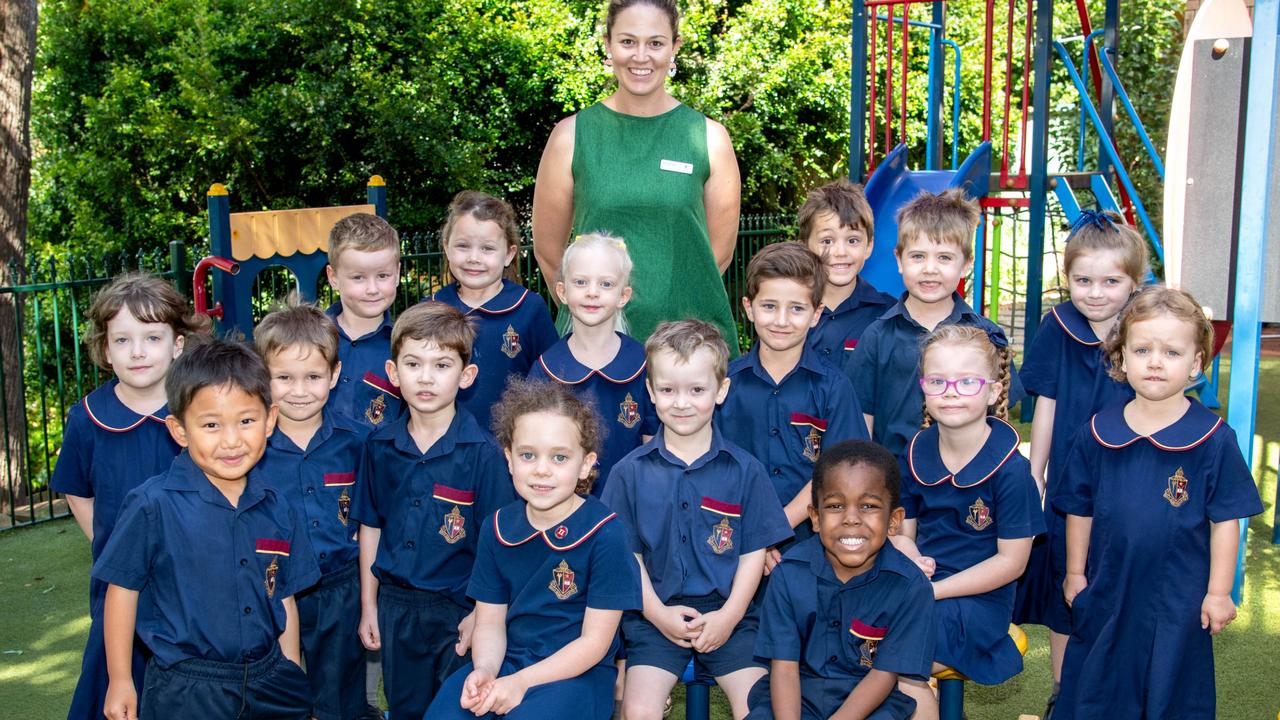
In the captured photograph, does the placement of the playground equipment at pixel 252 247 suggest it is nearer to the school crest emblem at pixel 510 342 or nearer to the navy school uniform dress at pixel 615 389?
the school crest emblem at pixel 510 342

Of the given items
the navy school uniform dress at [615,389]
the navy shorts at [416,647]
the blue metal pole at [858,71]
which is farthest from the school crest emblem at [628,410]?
the blue metal pole at [858,71]

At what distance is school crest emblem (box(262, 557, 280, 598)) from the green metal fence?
120 inches

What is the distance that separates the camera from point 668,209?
3914 millimetres

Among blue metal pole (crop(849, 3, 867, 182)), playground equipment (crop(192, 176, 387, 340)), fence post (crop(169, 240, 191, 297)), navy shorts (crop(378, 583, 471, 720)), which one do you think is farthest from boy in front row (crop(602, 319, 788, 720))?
blue metal pole (crop(849, 3, 867, 182))

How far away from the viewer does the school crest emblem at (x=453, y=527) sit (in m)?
3.40

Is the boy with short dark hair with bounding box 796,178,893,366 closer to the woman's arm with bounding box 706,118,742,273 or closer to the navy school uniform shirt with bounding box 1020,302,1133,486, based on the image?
the woman's arm with bounding box 706,118,742,273

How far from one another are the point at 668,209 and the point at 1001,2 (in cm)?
1283

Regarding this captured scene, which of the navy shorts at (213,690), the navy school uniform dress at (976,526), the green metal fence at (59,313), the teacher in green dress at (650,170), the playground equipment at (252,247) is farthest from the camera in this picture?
the green metal fence at (59,313)

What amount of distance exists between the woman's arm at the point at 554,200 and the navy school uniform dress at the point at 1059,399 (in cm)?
167

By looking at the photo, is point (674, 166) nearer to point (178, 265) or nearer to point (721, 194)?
point (721, 194)

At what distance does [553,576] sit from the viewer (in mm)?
3115

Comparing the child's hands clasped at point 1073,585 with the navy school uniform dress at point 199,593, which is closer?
the navy school uniform dress at point 199,593

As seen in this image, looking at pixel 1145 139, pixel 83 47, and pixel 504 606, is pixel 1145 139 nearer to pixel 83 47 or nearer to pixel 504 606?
pixel 504 606

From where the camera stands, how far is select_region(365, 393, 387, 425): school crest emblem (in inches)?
154
